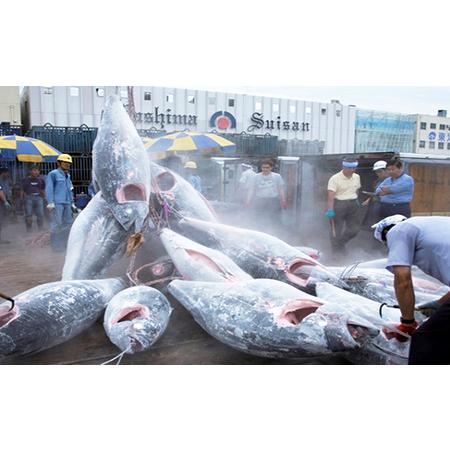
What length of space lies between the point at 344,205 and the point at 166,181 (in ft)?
5.64

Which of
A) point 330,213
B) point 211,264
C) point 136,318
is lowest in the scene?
point 136,318

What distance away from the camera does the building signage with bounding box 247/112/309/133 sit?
3.71 m

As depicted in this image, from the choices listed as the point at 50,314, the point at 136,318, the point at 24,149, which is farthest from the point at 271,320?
the point at 24,149

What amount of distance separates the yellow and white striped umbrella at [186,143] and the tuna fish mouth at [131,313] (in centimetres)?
142

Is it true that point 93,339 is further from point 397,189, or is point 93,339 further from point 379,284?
point 397,189

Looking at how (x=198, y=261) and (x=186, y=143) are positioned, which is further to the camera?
(x=186, y=143)

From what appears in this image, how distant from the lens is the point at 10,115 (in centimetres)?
335

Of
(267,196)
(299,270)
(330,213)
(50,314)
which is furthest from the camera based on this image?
(267,196)

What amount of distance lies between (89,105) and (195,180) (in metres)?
1.15

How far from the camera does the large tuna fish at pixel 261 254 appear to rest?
347cm

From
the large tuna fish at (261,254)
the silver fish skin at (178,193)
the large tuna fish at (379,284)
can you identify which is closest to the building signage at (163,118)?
the silver fish skin at (178,193)

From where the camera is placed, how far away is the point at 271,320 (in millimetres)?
2729

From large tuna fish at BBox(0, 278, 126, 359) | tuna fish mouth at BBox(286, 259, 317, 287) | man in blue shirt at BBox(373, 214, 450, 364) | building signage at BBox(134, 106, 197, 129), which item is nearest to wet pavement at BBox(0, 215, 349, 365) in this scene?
large tuna fish at BBox(0, 278, 126, 359)

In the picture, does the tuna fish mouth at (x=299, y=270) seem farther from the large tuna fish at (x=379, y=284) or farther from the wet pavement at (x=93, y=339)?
the wet pavement at (x=93, y=339)
